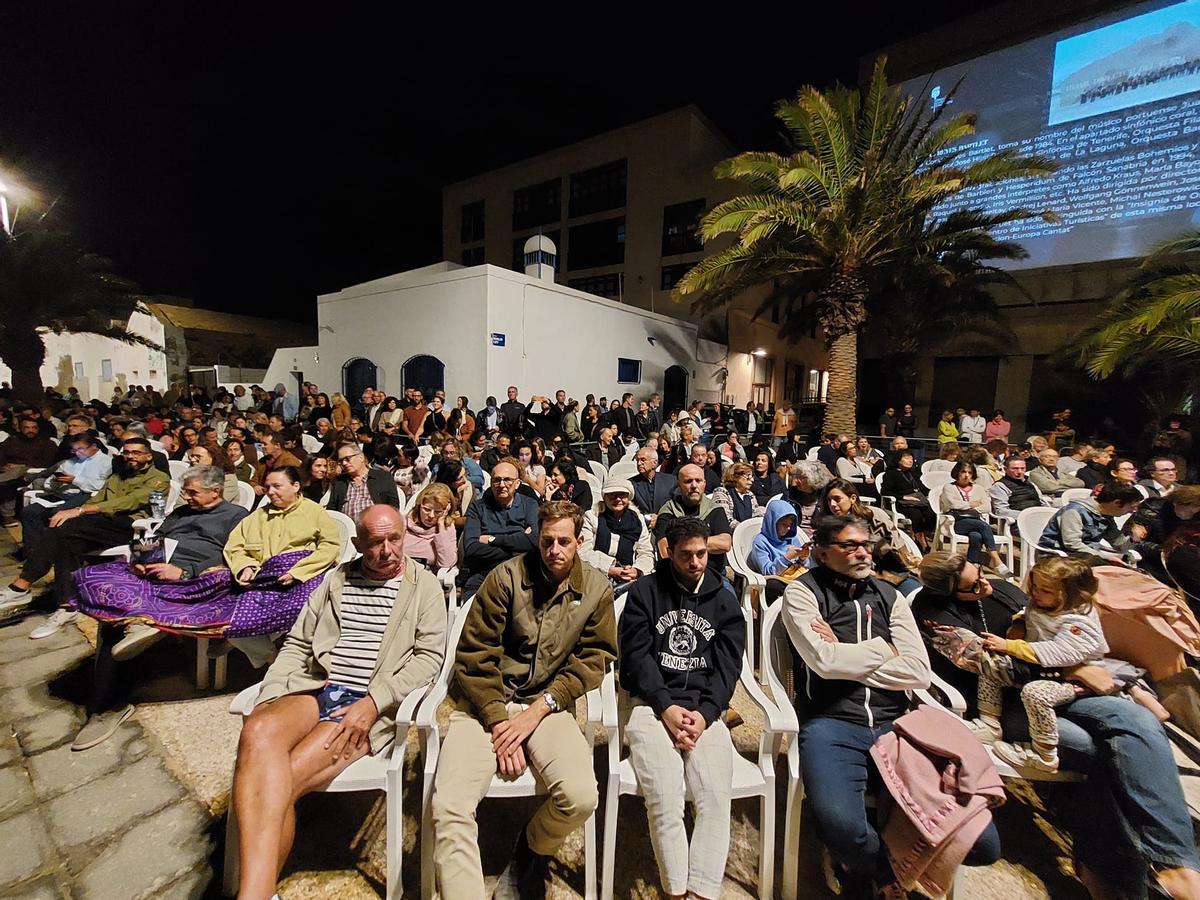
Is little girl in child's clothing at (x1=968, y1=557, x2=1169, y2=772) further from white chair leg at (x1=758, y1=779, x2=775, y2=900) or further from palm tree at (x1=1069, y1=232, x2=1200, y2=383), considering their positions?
palm tree at (x1=1069, y1=232, x2=1200, y2=383)

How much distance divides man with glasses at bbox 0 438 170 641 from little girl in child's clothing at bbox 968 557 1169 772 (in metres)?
5.91

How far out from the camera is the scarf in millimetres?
3658

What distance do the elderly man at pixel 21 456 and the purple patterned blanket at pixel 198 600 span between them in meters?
4.91

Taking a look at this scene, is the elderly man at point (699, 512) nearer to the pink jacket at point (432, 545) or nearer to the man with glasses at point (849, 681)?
the man with glasses at point (849, 681)

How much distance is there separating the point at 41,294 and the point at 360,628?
1691 cm

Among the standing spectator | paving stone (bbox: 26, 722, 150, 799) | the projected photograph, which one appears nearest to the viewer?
paving stone (bbox: 26, 722, 150, 799)

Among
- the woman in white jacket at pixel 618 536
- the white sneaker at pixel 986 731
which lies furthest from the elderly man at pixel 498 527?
the white sneaker at pixel 986 731

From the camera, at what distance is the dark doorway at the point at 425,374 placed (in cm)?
1202

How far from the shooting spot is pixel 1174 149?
35.9ft

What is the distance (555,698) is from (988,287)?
1937 centimetres

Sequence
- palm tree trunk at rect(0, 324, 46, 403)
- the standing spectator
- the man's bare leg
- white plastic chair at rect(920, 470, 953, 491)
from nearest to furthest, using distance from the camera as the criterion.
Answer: the man's bare leg
white plastic chair at rect(920, 470, 953, 491)
palm tree trunk at rect(0, 324, 46, 403)
the standing spectator

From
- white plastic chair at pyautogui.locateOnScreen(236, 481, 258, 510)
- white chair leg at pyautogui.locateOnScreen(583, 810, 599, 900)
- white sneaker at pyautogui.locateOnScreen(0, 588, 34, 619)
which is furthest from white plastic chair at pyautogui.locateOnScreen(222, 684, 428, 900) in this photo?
white sneaker at pyautogui.locateOnScreen(0, 588, 34, 619)

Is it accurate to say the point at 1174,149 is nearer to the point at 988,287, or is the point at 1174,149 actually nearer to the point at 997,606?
the point at 988,287

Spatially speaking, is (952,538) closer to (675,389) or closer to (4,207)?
(675,389)
